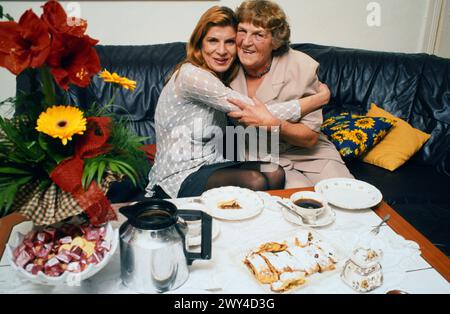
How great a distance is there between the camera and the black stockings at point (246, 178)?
1.78m

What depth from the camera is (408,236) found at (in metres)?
1.24

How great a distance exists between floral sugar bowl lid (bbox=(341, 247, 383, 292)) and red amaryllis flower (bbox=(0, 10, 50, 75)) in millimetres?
Answer: 836

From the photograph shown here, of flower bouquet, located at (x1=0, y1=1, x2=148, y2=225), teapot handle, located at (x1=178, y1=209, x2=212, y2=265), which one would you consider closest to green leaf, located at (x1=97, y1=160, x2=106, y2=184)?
flower bouquet, located at (x1=0, y1=1, x2=148, y2=225)

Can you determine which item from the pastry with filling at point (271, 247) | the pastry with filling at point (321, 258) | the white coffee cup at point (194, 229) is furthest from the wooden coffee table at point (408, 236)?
the white coffee cup at point (194, 229)

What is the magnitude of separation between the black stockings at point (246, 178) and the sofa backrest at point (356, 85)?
766 mm

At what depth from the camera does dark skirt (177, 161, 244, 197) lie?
178 cm

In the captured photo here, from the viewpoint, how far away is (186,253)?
3.23ft

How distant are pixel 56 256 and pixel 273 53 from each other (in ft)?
5.03

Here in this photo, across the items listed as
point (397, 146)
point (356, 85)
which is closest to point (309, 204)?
point (397, 146)

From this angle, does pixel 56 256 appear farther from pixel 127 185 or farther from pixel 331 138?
pixel 331 138

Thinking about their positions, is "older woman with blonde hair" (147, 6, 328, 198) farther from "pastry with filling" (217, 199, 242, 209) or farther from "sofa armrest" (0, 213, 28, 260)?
"sofa armrest" (0, 213, 28, 260)
